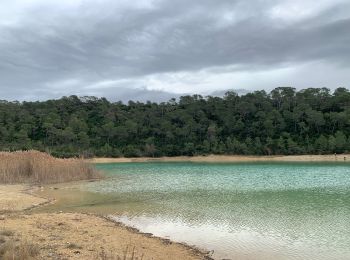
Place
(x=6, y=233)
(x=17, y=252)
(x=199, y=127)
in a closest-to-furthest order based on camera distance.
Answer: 1. (x=17, y=252)
2. (x=6, y=233)
3. (x=199, y=127)

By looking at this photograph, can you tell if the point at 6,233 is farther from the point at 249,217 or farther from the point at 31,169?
the point at 31,169

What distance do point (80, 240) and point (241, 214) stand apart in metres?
8.14

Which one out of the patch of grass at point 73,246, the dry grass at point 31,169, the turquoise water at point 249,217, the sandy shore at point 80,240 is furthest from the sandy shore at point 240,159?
the patch of grass at point 73,246

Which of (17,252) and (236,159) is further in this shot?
(236,159)

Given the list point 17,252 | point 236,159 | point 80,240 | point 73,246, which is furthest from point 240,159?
point 17,252

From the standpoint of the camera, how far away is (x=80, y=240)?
41.2 ft

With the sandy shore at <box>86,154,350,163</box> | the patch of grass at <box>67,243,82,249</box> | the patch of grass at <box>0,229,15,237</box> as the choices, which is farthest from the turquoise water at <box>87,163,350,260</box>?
the sandy shore at <box>86,154,350,163</box>

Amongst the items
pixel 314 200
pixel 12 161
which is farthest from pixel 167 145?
pixel 314 200

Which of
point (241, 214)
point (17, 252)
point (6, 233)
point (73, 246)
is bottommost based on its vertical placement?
point (241, 214)

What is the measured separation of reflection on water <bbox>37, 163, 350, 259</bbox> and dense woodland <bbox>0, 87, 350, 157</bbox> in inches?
2214

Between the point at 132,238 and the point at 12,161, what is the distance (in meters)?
23.0

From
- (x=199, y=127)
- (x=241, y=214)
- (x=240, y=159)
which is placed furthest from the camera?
(x=199, y=127)

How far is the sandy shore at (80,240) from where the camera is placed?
34.6 ft

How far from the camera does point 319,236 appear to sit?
14133 millimetres
